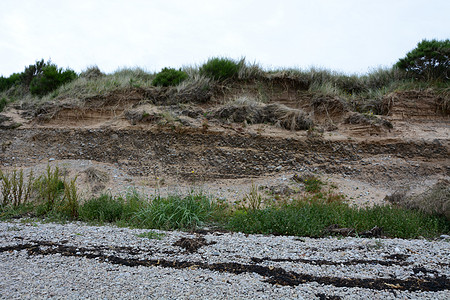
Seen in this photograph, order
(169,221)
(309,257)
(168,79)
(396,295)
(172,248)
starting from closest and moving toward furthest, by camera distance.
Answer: (396,295) → (309,257) → (172,248) → (169,221) → (168,79)

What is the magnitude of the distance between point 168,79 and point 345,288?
11552 millimetres

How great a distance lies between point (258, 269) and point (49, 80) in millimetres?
13964

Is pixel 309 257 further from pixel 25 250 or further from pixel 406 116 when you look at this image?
pixel 406 116

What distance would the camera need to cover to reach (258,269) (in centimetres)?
349

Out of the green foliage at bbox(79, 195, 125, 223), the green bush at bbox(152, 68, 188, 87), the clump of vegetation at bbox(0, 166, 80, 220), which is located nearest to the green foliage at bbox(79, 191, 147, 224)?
the green foliage at bbox(79, 195, 125, 223)

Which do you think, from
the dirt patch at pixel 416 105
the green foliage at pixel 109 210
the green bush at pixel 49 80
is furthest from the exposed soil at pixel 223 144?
the green foliage at pixel 109 210

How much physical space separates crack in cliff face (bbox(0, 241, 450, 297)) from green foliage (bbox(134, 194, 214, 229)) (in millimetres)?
1574

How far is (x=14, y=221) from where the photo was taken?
5.81 meters

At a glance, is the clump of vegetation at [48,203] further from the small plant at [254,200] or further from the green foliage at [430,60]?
the green foliage at [430,60]

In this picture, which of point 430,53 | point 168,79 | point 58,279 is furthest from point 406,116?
point 58,279

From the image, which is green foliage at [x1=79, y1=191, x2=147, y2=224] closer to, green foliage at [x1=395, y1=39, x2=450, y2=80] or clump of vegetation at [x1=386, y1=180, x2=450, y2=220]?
clump of vegetation at [x1=386, y1=180, x2=450, y2=220]

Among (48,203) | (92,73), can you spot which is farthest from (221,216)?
(92,73)

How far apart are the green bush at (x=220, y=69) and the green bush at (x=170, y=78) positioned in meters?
0.91

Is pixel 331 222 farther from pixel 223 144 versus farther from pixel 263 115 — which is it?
pixel 263 115
